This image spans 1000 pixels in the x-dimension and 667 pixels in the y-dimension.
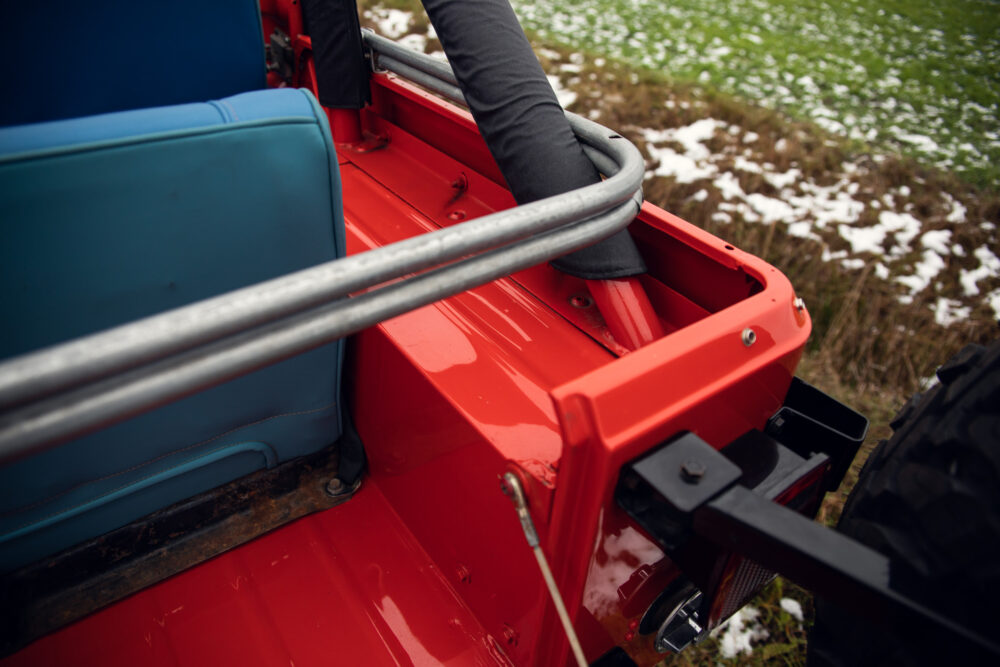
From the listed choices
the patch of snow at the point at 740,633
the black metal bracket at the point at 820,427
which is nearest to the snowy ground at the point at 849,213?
the patch of snow at the point at 740,633

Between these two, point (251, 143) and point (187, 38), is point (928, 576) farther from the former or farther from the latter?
point (187, 38)

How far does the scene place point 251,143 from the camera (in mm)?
857

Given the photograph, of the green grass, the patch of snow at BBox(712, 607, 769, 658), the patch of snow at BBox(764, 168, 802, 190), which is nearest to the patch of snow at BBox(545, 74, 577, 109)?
the green grass

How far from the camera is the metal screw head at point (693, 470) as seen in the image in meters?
0.75

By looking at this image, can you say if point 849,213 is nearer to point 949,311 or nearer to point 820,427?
point 949,311

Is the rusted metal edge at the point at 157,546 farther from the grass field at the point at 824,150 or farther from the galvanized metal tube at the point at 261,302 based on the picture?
the grass field at the point at 824,150

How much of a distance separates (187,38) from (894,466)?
155 cm

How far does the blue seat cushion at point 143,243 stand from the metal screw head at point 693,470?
66cm

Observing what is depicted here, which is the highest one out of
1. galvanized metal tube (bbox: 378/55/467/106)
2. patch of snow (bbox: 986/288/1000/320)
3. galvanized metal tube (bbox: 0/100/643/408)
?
galvanized metal tube (bbox: 0/100/643/408)

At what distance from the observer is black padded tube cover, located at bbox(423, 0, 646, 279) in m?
1.17

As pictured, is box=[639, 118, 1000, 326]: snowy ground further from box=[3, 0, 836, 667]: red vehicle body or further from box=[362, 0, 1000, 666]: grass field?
box=[3, 0, 836, 667]: red vehicle body

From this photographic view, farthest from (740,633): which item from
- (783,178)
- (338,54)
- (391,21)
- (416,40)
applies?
(391,21)

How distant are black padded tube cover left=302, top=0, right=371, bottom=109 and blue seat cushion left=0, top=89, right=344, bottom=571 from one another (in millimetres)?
965

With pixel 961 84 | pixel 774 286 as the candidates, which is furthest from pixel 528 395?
pixel 961 84
